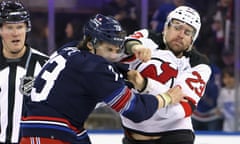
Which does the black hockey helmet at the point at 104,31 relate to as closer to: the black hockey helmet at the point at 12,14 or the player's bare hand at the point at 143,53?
the player's bare hand at the point at 143,53

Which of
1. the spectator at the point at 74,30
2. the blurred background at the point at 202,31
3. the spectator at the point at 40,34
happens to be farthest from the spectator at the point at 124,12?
the spectator at the point at 40,34

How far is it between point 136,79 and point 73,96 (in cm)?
38

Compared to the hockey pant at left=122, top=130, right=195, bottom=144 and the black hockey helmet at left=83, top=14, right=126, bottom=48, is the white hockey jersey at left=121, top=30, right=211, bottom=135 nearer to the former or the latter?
the hockey pant at left=122, top=130, right=195, bottom=144

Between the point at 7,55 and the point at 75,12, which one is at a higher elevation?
the point at 7,55

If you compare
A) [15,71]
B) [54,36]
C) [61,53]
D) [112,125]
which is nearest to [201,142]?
[112,125]

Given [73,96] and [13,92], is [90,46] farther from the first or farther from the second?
[13,92]

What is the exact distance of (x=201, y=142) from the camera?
4.67m

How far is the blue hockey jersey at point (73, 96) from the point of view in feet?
8.54

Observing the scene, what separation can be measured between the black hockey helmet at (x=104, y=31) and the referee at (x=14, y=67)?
0.52 metres

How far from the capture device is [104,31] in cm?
266

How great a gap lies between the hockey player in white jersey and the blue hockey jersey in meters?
0.37

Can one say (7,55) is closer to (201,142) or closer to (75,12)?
(201,142)

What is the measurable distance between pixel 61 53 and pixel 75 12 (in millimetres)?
2794

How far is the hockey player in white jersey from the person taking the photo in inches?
121
